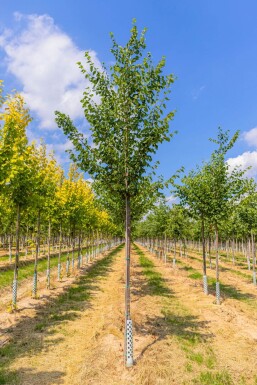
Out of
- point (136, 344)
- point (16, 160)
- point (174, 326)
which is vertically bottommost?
point (174, 326)

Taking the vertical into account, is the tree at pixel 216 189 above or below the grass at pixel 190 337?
above

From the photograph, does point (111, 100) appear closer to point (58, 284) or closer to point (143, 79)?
point (143, 79)

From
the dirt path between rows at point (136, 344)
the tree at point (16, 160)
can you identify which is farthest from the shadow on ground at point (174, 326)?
the tree at point (16, 160)

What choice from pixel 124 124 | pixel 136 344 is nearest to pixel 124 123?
pixel 124 124

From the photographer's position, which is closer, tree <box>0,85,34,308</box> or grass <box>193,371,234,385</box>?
grass <box>193,371,234,385</box>

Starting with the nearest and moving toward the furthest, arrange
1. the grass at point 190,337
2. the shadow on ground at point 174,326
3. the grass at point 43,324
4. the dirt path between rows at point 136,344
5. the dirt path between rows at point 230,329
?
the dirt path between rows at point 136,344 < the grass at point 190,337 < the dirt path between rows at point 230,329 < the grass at point 43,324 < the shadow on ground at point 174,326

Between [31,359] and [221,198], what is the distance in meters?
13.3

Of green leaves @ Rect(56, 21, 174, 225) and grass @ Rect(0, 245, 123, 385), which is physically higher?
green leaves @ Rect(56, 21, 174, 225)

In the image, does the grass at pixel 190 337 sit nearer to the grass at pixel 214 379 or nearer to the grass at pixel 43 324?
the grass at pixel 214 379

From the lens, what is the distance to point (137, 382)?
305 inches

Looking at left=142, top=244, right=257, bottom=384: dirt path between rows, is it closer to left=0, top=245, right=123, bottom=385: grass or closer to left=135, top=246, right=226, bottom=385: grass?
left=135, top=246, right=226, bottom=385: grass

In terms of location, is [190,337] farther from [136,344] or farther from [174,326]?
[136,344]

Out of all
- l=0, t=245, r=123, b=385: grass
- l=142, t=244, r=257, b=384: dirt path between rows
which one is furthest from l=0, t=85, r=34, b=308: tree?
l=142, t=244, r=257, b=384: dirt path between rows

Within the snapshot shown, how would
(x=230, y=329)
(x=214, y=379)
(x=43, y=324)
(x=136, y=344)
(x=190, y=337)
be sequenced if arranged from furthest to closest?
1. (x=43, y=324)
2. (x=230, y=329)
3. (x=190, y=337)
4. (x=136, y=344)
5. (x=214, y=379)
